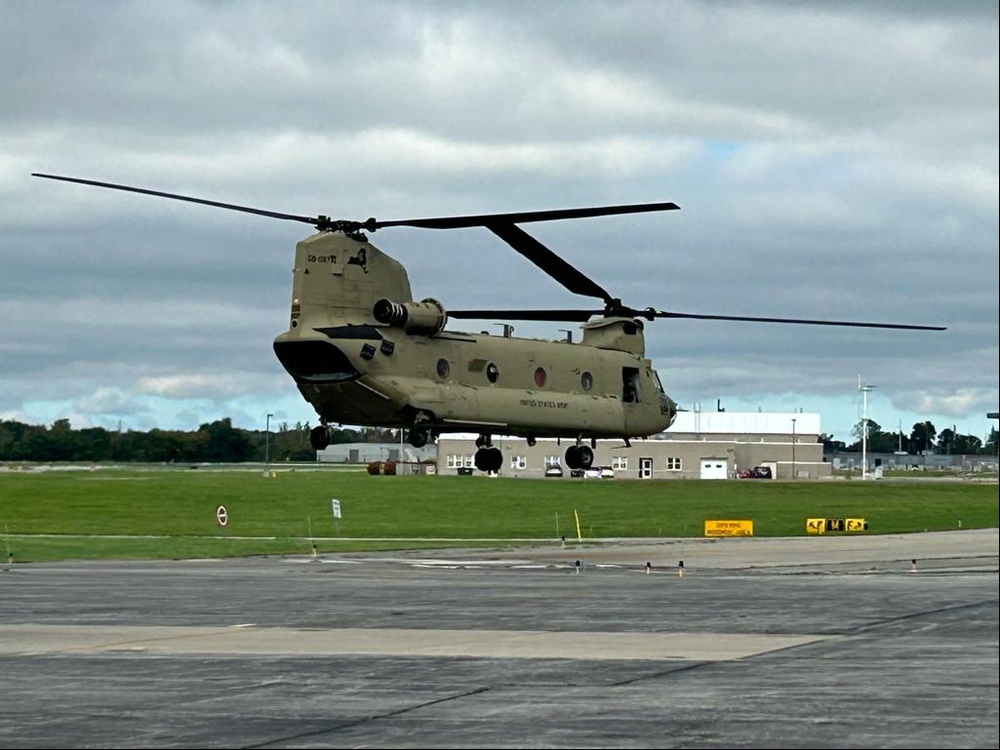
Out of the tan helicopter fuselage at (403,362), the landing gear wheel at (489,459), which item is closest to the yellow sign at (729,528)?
the tan helicopter fuselage at (403,362)

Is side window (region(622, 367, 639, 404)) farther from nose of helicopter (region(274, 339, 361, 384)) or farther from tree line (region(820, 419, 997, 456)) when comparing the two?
tree line (region(820, 419, 997, 456))

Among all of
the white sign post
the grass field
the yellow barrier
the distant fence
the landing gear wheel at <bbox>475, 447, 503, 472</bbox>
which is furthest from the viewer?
the yellow barrier

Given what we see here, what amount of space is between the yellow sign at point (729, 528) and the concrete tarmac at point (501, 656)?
3644 cm

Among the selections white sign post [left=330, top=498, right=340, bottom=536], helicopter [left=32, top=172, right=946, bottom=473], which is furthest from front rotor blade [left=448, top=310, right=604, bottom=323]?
white sign post [left=330, top=498, right=340, bottom=536]

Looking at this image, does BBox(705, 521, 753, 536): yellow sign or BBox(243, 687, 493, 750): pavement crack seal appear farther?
BBox(705, 521, 753, 536): yellow sign

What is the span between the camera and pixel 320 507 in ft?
507

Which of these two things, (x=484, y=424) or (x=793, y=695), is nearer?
(x=793, y=695)

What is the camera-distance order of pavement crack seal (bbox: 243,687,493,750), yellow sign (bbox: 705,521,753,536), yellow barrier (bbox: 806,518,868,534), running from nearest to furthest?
1. pavement crack seal (bbox: 243,687,493,750)
2. yellow sign (bbox: 705,521,753,536)
3. yellow barrier (bbox: 806,518,868,534)

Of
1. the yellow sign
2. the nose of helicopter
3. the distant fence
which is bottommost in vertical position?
the yellow sign

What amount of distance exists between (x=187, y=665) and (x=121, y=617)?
18068 mm

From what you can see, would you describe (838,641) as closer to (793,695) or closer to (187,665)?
(793,695)

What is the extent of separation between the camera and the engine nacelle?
54406 millimetres

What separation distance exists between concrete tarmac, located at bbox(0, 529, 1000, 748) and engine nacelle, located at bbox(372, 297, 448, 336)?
11516 mm

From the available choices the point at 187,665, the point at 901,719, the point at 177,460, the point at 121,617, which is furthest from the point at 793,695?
the point at 177,460
